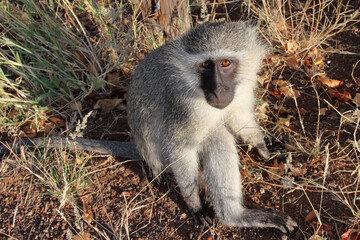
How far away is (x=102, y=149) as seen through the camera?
3109 millimetres

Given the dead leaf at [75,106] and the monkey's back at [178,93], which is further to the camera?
the dead leaf at [75,106]

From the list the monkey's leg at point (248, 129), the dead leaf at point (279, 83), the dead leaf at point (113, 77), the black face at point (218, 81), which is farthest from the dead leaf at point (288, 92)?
the dead leaf at point (113, 77)

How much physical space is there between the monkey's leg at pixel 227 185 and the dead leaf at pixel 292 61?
1.50 m

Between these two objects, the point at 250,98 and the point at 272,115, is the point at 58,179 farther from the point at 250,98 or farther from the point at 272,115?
the point at 272,115

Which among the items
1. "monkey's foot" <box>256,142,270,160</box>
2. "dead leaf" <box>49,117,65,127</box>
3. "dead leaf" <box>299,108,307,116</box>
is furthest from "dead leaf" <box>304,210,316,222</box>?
"dead leaf" <box>49,117,65,127</box>

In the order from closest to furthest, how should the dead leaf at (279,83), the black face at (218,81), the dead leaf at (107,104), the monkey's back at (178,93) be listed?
the black face at (218,81), the monkey's back at (178,93), the dead leaf at (279,83), the dead leaf at (107,104)

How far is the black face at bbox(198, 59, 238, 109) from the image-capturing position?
7.30 ft

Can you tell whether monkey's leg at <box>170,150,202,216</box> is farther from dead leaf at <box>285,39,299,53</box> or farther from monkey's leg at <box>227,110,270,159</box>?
dead leaf at <box>285,39,299,53</box>

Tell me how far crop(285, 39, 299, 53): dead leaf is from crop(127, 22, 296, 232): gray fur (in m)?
1.24

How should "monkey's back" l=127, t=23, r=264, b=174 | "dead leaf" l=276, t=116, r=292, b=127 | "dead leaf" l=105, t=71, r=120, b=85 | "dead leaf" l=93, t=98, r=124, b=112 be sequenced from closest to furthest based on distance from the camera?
"monkey's back" l=127, t=23, r=264, b=174 → "dead leaf" l=276, t=116, r=292, b=127 → "dead leaf" l=93, t=98, r=124, b=112 → "dead leaf" l=105, t=71, r=120, b=85

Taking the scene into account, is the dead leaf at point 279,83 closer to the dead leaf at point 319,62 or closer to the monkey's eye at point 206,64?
the dead leaf at point 319,62

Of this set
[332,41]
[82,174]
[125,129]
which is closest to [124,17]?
[125,129]

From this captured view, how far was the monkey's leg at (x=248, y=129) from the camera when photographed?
2.87m

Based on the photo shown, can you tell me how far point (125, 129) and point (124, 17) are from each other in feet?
4.75
